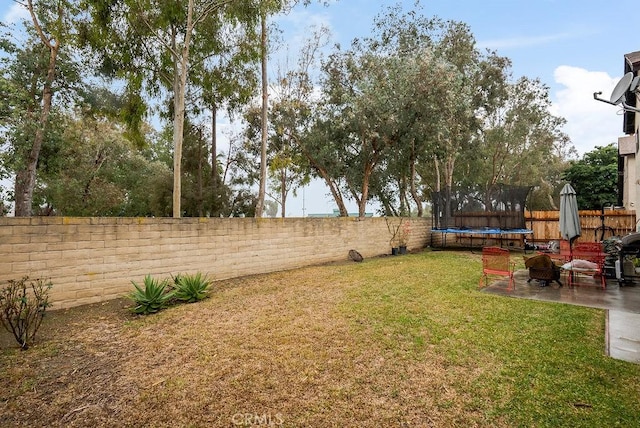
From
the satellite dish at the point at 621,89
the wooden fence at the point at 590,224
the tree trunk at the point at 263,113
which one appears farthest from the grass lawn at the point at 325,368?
the wooden fence at the point at 590,224

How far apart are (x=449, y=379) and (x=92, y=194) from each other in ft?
56.1

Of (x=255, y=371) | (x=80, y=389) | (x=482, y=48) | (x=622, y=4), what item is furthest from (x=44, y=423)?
(x=482, y=48)

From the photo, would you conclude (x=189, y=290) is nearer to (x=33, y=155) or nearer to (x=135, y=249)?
(x=135, y=249)

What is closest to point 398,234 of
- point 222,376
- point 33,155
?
point 222,376

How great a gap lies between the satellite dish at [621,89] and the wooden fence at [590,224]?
942 centimetres

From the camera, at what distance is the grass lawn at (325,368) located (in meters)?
2.42

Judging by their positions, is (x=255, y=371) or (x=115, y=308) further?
(x=115, y=308)

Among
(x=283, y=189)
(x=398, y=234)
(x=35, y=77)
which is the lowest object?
(x=398, y=234)

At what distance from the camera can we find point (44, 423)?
7.76 ft

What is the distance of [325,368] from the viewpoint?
10.2ft

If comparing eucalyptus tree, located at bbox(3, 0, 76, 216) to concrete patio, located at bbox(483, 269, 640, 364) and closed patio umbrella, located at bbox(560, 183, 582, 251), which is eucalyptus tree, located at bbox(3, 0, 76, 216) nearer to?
concrete patio, located at bbox(483, 269, 640, 364)

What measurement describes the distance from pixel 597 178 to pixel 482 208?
11452 millimetres

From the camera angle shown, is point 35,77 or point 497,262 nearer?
point 497,262

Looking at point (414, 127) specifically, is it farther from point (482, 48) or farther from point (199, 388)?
point (199, 388)
